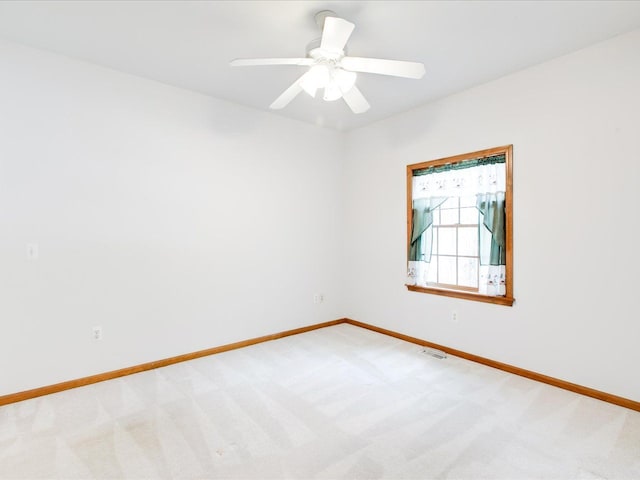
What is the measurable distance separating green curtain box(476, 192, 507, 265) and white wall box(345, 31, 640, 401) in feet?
0.44

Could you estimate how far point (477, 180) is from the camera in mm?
3379

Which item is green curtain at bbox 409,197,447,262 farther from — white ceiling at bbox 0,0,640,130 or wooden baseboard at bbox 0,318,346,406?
wooden baseboard at bbox 0,318,346,406

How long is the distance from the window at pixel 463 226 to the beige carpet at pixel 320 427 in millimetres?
870

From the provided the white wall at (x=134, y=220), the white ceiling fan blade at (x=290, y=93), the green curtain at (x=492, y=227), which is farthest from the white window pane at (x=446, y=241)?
the white ceiling fan blade at (x=290, y=93)

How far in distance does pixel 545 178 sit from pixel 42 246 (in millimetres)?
4189

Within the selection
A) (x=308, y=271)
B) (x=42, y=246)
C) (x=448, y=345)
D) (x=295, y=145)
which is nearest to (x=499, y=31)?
(x=295, y=145)

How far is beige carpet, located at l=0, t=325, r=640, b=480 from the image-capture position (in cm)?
186

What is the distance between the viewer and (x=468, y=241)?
11.7 ft

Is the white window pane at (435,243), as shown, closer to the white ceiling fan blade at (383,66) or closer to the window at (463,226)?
the window at (463,226)

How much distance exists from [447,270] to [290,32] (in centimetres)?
279

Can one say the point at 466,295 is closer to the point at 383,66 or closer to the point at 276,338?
the point at 276,338

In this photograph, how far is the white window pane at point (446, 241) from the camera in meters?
3.72

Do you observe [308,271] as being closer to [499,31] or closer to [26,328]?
[26,328]

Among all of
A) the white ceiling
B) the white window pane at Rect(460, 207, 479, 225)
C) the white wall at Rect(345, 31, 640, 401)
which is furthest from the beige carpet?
the white ceiling
